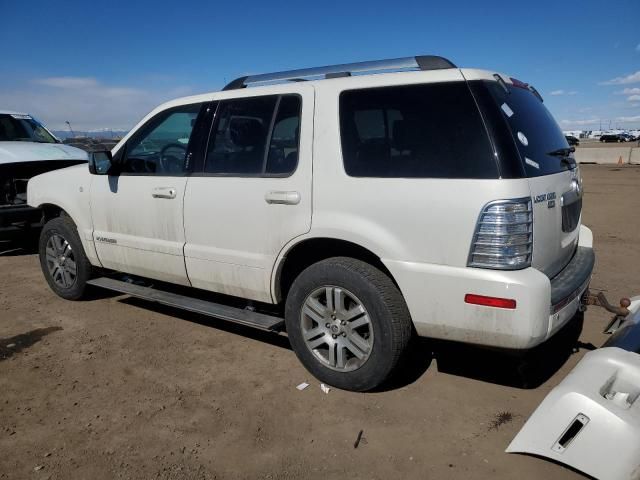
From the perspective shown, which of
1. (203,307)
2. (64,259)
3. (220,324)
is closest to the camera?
(203,307)

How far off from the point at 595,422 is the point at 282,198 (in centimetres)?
214

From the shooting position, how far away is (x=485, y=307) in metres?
2.63

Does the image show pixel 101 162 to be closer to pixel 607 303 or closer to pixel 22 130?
pixel 607 303

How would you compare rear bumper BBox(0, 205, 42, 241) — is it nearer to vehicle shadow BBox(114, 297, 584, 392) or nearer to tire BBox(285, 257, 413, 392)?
vehicle shadow BBox(114, 297, 584, 392)

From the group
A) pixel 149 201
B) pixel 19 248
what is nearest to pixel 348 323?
pixel 149 201

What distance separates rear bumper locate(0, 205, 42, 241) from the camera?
666 centimetres

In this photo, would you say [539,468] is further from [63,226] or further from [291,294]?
[63,226]

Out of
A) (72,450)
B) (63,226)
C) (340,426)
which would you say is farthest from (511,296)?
(63,226)

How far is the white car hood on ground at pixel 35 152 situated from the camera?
723cm

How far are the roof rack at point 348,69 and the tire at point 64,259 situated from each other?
7.41ft

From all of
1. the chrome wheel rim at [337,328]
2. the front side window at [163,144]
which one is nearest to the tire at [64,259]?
the front side window at [163,144]

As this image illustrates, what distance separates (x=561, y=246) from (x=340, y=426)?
1748 mm

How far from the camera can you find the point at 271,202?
3.32 metres

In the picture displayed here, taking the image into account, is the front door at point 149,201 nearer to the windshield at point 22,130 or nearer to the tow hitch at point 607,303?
the tow hitch at point 607,303
